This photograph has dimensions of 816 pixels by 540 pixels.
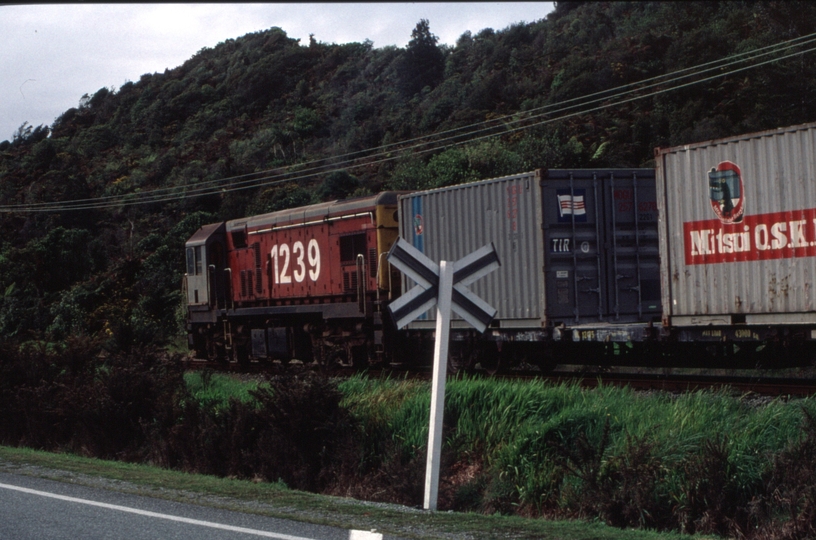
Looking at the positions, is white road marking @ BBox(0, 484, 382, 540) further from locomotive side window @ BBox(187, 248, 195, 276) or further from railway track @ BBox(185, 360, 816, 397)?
locomotive side window @ BBox(187, 248, 195, 276)

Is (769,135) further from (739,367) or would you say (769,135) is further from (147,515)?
(147,515)

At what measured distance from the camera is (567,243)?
16.4 metres

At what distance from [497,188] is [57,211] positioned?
4318 cm

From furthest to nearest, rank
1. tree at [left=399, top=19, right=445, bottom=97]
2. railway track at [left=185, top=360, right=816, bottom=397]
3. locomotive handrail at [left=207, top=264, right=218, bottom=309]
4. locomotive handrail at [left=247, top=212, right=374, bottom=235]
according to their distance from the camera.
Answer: tree at [left=399, top=19, right=445, bottom=97] → locomotive handrail at [left=207, top=264, right=218, bottom=309] → locomotive handrail at [left=247, top=212, right=374, bottom=235] → railway track at [left=185, top=360, right=816, bottom=397]

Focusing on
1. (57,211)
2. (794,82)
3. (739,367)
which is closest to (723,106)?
(794,82)

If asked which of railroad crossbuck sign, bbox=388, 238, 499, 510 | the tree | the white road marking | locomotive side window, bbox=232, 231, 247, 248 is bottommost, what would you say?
the white road marking

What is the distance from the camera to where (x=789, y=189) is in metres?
12.5

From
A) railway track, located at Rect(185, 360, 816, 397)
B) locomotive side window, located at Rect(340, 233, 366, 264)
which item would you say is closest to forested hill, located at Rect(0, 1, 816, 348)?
locomotive side window, located at Rect(340, 233, 366, 264)

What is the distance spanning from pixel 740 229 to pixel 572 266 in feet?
12.4

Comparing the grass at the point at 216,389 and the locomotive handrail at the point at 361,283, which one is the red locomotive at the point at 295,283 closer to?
the locomotive handrail at the point at 361,283

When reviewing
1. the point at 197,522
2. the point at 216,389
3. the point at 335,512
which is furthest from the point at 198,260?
the point at 197,522

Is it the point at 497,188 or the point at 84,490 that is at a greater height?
the point at 497,188

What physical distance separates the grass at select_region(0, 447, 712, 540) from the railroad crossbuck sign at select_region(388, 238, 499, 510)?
65 centimetres

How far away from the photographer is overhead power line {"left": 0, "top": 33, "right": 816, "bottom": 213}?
4241 cm
